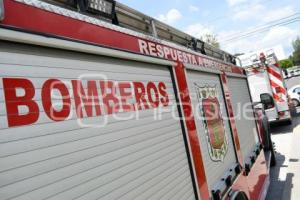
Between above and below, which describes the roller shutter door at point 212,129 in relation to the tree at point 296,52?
below

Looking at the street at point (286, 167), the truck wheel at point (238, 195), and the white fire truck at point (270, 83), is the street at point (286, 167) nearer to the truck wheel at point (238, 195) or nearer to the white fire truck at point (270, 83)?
the white fire truck at point (270, 83)

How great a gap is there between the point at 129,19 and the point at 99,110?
1269 mm

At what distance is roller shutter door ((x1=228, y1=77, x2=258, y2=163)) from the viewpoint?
18.2 feet

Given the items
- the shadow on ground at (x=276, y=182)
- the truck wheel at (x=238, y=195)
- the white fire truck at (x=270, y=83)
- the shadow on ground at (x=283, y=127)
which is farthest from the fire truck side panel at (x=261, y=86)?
the truck wheel at (x=238, y=195)

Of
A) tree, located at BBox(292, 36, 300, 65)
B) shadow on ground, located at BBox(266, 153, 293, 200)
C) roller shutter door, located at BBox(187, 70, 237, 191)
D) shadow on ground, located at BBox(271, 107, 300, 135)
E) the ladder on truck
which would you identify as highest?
tree, located at BBox(292, 36, 300, 65)

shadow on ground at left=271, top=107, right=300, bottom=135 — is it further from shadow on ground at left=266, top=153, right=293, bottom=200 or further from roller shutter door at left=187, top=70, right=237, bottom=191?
roller shutter door at left=187, top=70, right=237, bottom=191

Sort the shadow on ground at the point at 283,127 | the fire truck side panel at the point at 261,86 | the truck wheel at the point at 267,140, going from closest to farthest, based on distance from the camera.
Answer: the truck wheel at the point at 267,140 → the fire truck side panel at the point at 261,86 → the shadow on ground at the point at 283,127

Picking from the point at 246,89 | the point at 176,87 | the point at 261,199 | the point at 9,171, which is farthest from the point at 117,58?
the point at 246,89

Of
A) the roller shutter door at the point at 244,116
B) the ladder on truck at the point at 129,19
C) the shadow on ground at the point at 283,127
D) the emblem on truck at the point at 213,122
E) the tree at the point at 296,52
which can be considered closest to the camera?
the ladder on truck at the point at 129,19

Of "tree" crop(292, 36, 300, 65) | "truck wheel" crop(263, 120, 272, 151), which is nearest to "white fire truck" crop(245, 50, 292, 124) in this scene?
"truck wheel" crop(263, 120, 272, 151)

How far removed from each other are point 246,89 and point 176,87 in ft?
14.1

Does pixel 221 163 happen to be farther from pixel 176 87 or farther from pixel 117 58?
pixel 117 58

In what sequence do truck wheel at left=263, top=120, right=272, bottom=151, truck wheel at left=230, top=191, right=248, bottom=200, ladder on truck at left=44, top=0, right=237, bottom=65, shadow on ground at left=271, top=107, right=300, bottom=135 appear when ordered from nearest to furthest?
ladder on truck at left=44, top=0, right=237, bottom=65
truck wheel at left=230, top=191, right=248, bottom=200
truck wheel at left=263, top=120, right=272, bottom=151
shadow on ground at left=271, top=107, right=300, bottom=135

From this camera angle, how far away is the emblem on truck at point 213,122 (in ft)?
12.6
